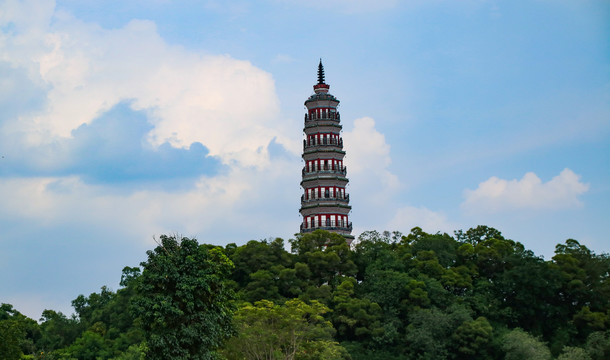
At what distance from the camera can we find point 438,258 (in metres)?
66.2

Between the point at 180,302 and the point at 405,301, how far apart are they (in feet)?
95.2

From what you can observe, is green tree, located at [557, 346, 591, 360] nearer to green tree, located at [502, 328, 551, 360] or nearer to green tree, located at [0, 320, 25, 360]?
green tree, located at [502, 328, 551, 360]

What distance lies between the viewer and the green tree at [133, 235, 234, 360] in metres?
34.1

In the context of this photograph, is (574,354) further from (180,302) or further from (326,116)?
(326,116)

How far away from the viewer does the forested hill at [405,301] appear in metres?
56.3

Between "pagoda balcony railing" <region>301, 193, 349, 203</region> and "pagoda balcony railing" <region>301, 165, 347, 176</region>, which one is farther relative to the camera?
"pagoda balcony railing" <region>301, 165, 347, 176</region>

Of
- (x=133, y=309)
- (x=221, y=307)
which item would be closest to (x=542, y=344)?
(x=221, y=307)

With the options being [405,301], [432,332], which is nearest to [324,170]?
[405,301]

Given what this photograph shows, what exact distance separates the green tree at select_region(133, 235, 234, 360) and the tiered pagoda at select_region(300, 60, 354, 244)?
120ft

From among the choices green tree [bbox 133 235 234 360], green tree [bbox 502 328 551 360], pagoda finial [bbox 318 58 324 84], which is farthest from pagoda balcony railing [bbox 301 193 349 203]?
green tree [bbox 133 235 234 360]

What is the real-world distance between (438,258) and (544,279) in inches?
353

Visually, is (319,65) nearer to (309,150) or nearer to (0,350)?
(309,150)

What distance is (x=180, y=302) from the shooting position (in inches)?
1368

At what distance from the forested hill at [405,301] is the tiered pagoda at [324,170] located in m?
4.11
